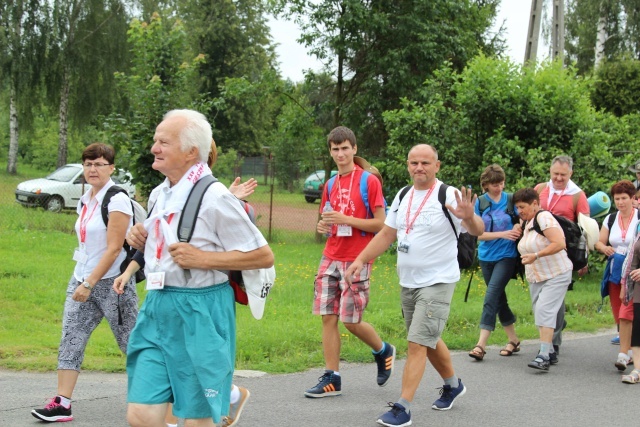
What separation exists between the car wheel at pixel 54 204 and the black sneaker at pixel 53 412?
→ 17.8m

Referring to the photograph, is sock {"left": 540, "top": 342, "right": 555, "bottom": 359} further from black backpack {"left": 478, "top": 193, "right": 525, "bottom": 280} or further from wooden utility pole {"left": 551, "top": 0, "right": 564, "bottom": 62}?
wooden utility pole {"left": 551, "top": 0, "right": 564, "bottom": 62}

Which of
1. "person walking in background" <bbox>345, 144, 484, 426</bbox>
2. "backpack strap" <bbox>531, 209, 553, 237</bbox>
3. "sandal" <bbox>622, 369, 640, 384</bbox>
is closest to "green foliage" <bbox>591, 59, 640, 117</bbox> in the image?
"backpack strap" <bbox>531, 209, 553, 237</bbox>

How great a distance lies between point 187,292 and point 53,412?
2149mm

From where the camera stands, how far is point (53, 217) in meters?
Result: 18.7

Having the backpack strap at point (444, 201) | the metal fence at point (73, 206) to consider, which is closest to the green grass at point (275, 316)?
the backpack strap at point (444, 201)

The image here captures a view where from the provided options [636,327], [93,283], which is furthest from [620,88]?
[93,283]

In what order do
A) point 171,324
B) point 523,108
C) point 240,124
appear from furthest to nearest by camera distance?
point 240,124 < point 523,108 < point 171,324

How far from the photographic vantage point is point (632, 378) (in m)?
7.41

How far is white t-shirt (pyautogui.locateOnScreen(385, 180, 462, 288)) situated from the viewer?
5969 millimetres

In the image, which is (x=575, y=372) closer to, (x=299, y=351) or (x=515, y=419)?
(x=515, y=419)

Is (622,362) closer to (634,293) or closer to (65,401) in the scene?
(634,293)

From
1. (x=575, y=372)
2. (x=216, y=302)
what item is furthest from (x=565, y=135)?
(x=216, y=302)

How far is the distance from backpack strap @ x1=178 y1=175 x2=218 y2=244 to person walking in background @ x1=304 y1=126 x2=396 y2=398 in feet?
8.23

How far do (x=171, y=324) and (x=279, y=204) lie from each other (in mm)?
21934
